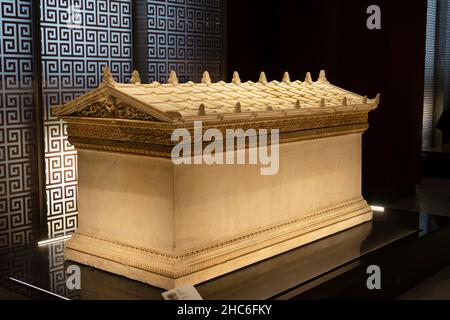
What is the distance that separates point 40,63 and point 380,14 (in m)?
3.42

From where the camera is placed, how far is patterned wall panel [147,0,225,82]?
216 inches

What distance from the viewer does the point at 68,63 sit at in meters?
4.85

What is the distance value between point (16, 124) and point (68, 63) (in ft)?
2.15

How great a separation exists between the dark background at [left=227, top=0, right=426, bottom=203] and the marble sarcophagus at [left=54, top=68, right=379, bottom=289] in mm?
2253

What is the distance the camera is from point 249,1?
6.56 meters
